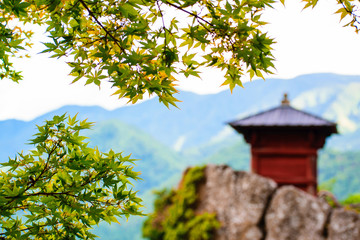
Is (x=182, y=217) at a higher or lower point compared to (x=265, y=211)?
lower

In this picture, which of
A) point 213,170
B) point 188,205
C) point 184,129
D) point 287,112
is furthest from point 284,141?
point 184,129

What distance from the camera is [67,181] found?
2.42m

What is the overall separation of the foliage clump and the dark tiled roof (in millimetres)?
2515

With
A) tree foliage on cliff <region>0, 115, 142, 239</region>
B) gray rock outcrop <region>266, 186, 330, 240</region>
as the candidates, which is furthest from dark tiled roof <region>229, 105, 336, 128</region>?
tree foliage on cliff <region>0, 115, 142, 239</region>

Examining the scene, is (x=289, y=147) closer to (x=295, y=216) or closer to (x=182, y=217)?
(x=295, y=216)

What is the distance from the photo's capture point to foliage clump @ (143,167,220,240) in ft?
40.3

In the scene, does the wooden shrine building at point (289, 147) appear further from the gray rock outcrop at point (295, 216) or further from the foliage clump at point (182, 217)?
the foliage clump at point (182, 217)

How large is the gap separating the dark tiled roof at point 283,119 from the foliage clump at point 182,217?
252cm

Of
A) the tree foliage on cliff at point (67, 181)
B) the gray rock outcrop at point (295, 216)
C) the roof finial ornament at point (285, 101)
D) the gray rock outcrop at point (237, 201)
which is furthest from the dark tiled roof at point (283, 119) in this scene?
the tree foliage on cliff at point (67, 181)

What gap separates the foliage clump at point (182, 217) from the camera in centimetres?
1228

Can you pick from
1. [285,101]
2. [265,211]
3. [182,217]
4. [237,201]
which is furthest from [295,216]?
[285,101]

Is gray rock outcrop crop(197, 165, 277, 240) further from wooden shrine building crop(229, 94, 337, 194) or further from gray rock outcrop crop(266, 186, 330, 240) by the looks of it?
wooden shrine building crop(229, 94, 337, 194)

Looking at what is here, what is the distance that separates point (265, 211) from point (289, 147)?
2.51 m

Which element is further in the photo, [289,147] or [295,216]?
[289,147]
